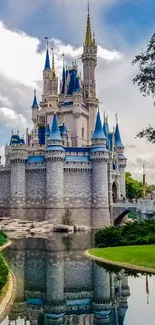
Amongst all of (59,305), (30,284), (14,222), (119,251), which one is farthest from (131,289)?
(14,222)

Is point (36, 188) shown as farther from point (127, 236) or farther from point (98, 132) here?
point (127, 236)

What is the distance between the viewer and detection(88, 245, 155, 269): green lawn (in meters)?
22.3

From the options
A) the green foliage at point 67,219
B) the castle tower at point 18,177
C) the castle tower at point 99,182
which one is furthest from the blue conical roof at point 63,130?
the green foliage at point 67,219

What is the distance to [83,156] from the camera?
5791 centimetres

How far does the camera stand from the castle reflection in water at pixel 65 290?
48.0 ft

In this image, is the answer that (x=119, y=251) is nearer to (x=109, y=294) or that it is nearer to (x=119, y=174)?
(x=109, y=294)

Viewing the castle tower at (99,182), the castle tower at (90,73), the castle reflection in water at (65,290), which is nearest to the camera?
the castle reflection in water at (65,290)

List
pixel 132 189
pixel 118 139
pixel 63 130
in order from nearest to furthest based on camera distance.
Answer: pixel 63 130 < pixel 118 139 < pixel 132 189

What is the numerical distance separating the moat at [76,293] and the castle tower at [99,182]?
28.0m

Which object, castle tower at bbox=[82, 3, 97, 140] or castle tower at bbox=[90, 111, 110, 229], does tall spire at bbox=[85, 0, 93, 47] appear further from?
castle tower at bbox=[90, 111, 110, 229]

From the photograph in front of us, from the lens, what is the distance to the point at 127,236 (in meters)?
30.4

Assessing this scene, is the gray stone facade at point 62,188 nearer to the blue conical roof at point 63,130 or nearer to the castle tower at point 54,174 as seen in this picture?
the castle tower at point 54,174

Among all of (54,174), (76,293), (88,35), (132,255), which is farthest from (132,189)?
(76,293)

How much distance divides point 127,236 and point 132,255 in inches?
254
